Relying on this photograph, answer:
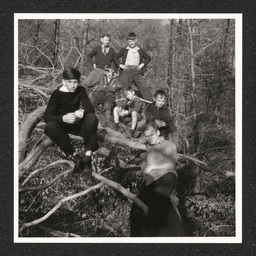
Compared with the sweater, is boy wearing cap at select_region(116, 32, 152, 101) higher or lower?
higher

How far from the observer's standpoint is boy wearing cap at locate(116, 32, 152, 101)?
393 cm

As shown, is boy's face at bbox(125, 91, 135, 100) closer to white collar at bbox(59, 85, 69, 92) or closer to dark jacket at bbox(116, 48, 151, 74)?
dark jacket at bbox(116, 48, 151, 74)

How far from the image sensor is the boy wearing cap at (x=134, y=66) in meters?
3.93

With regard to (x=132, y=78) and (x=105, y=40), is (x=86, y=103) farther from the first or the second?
(x=105, y=40)

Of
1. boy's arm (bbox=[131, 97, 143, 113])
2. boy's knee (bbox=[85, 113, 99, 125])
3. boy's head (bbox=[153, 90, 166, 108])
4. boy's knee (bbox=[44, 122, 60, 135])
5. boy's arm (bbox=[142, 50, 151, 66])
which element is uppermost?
boy's arm (bbox=[142, 50, 151, 66])

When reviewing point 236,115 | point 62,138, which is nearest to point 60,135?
point 62,138

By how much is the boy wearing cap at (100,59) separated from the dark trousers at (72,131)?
305 millimetres

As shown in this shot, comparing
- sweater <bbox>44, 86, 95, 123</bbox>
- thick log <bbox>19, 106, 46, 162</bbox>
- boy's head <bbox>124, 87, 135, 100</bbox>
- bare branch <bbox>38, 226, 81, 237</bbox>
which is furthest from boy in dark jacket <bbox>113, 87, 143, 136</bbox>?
bare branch <bbox>38, 226, 81, 237</bbox>

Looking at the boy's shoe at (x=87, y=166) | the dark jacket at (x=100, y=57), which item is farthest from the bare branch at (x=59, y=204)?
the dark jacket at (x=100, y=57)

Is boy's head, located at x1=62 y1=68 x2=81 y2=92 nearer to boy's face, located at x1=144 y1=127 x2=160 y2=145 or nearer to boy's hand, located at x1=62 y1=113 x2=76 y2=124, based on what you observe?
boy's hand, located at x1=62 y1=113 x2=76 y2=124

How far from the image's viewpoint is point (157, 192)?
12.7ft

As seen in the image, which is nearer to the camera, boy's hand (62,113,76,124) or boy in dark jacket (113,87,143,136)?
boy's hand (62,113,76,124)
